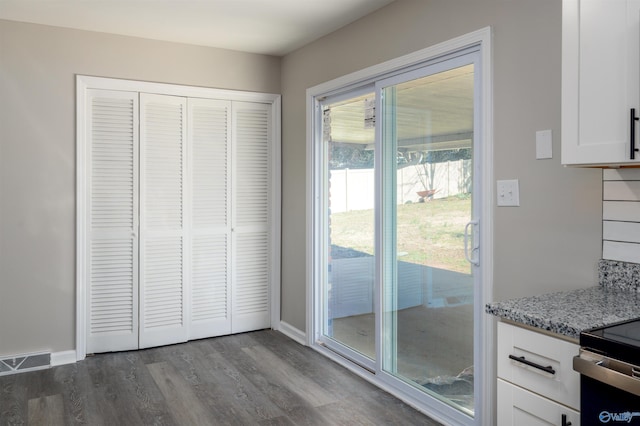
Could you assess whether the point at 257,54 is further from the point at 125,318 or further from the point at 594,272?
the point at 594,272

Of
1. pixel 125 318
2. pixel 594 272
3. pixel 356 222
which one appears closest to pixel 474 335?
pixel 594 272

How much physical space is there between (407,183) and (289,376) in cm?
161

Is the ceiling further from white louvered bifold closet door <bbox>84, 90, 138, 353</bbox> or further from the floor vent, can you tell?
the floor vent

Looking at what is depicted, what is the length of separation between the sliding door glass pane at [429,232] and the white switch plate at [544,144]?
464 mm

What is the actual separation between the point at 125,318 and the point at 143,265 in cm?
46

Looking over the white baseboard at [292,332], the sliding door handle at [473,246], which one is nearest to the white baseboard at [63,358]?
the white baseboard at [292,332]

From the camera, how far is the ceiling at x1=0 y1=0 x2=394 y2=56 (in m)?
3.29

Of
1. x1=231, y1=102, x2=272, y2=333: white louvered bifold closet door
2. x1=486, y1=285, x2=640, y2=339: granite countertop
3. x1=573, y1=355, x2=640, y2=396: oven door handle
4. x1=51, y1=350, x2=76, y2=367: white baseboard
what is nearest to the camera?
x1=573, y1=355, x2=640, y2=396: oven door handle

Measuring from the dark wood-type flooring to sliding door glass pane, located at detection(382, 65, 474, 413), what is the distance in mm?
316

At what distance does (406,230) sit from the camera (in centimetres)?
319

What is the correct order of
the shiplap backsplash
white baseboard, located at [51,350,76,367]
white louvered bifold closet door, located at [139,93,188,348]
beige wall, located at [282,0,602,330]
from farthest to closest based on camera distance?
white louvered bifold closet door, located at [139,93,188,348] → white baseboard, located at [51,350,76,367] → beige wall, located at [282,0,602,330] → the shiplap backsplash

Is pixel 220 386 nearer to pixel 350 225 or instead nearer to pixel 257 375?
pixel 257 375

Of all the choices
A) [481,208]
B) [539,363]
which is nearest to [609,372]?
[539,363]

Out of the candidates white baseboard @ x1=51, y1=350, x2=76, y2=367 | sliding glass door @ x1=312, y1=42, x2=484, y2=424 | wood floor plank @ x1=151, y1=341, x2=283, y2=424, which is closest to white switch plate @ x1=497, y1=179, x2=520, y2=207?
sliding glass door @ x1=312, y1=42, x2=484, y2=424
